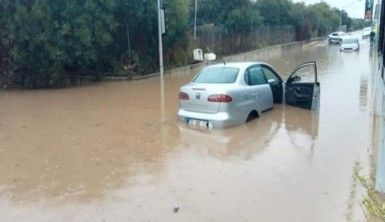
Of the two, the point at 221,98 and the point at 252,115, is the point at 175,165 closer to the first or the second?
the point at 221,98

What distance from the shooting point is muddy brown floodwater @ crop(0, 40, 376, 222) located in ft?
18.2

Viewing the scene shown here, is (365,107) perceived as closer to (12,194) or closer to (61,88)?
(12,194)

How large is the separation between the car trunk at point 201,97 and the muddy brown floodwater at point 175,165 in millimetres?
507

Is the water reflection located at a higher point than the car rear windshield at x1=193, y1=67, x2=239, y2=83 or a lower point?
lower

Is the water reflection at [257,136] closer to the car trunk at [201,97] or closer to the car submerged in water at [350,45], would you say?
the car trunk at [201,97]

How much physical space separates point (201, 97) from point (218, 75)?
31.2 inches

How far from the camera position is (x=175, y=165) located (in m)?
7.41

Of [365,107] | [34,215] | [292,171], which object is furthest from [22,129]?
[365,107]

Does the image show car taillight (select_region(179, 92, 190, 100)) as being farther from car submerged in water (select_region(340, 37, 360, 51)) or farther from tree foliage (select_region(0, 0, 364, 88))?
car submerged in water (select_region(340, 37, 360, 51))

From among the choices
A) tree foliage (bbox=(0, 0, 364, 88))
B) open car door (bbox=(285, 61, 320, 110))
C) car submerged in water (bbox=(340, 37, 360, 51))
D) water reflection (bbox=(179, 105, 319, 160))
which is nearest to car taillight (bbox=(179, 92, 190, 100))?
water reflection (bbox=(179, 105, 319, 160))

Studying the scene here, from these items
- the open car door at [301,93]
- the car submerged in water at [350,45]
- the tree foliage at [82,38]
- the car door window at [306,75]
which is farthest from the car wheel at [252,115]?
the car submerged in water at [350,45]

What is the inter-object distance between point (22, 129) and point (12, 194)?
4.31 m

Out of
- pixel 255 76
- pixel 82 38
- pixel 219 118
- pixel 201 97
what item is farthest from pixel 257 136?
pixel 82 38

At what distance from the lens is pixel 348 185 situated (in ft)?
20.5
